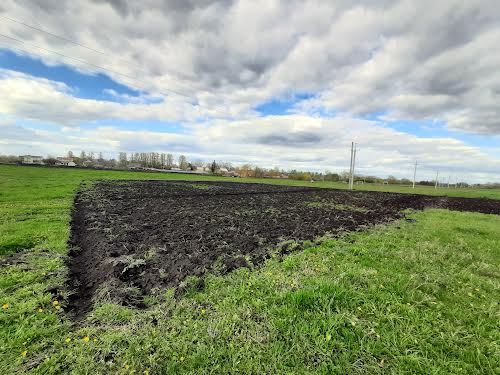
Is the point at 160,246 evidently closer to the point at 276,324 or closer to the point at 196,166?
the point at 276,324

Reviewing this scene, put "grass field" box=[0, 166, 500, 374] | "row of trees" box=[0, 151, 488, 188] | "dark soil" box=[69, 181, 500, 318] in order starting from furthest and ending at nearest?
"row of trees" box=[0, 151, 488, 188] → "dark soil" box=[69, 181, 500, 318] → "grass field" box=[0, 166, 500, 374]

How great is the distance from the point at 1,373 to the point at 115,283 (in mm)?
2320

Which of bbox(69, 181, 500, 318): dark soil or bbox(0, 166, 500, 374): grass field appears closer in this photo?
Answer: bbox(0, 166, 500, 374): grass field

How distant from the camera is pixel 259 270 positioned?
6.15 metres

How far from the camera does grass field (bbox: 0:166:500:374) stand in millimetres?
3176

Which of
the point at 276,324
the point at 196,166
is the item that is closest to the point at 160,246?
the point at 276,324

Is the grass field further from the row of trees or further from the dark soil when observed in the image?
the row of trees

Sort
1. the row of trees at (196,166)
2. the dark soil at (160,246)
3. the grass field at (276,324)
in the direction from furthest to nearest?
the row of trees at (196,166) → the dark soil at (160,246) → the grass field at (276,324)

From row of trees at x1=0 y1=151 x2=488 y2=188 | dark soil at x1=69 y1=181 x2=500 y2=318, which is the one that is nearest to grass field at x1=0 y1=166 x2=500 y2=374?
dark soil at x1=69 y1=181 x2=500 y2=318

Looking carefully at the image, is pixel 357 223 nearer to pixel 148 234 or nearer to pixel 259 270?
pixel 259 270

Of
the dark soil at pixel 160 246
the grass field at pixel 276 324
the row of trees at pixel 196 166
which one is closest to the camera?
the grass field at pixel 276 324

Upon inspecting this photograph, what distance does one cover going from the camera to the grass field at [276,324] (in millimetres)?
3176

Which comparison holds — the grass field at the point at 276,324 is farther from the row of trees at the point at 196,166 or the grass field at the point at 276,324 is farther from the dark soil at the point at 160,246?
the row of trees at the point at 196,166

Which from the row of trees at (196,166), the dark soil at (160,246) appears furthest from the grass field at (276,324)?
the row of trees at (196,166)
